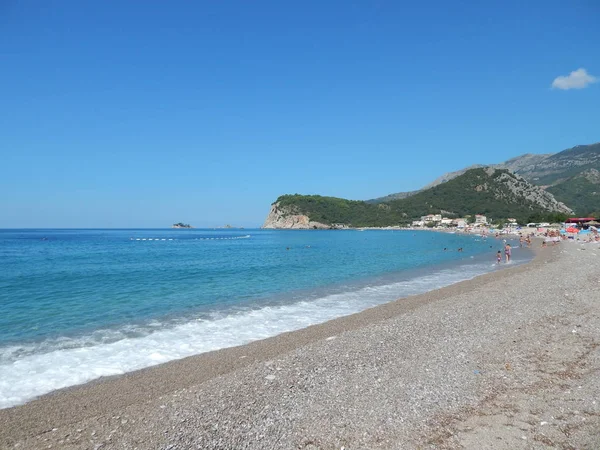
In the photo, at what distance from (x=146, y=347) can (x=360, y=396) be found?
716cm

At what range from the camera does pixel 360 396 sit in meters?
6.51

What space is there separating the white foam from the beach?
2.22ft

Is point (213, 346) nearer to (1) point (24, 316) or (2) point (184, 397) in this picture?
(2) point (184, 397)

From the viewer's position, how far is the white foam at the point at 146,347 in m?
8.62

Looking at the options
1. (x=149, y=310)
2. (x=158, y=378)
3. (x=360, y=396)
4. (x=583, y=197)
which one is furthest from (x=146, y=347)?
(x=583, y=197)

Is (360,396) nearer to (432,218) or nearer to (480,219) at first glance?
(480,219)

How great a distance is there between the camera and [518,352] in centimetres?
861

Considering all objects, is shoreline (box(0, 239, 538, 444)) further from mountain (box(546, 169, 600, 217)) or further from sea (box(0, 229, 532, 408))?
mountain (box(546, 169, 600, 217))

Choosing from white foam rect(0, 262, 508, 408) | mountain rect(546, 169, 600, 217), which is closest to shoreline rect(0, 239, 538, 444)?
white foam rect(0, 262, 508, 408)

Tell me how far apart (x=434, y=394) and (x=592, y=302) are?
10669 millimetres

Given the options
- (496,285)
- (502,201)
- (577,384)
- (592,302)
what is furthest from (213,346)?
(502,201)

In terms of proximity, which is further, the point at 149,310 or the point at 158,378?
the point at 149,310

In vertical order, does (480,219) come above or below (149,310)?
above

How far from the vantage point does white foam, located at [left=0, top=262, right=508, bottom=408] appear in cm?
862
